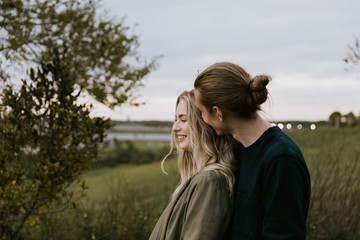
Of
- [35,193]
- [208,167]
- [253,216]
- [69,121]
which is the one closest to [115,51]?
[69,121]

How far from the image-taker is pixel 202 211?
2312mm

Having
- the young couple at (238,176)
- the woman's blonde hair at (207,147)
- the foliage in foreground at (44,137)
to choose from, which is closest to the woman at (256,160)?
the young couple at (238,176)

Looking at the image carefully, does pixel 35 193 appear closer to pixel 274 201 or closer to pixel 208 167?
pixel 208 167

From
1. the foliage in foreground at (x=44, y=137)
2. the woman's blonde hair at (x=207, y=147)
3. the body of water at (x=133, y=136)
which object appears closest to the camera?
the woman's blonde hair at (x=207, y=147)

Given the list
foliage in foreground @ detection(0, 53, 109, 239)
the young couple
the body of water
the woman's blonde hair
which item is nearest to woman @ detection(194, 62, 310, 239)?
the young couple

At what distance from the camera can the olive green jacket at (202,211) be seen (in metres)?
2.29

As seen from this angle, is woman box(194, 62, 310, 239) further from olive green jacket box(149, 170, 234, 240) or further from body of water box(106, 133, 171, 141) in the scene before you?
body of water box(106, 133, 171, 141)

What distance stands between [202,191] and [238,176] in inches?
9.8

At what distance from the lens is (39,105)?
4.70 meters

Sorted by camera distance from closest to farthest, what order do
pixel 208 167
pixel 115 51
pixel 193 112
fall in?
pixel 208 167, pixel 193 112, pixel 115 51

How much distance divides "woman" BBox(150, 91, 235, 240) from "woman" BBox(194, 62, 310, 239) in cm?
8

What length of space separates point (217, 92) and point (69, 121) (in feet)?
9.54

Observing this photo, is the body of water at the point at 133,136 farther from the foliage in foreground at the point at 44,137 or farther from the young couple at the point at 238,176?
the young couple at the point at 238,176

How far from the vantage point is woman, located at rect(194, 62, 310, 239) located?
1.93 metres
